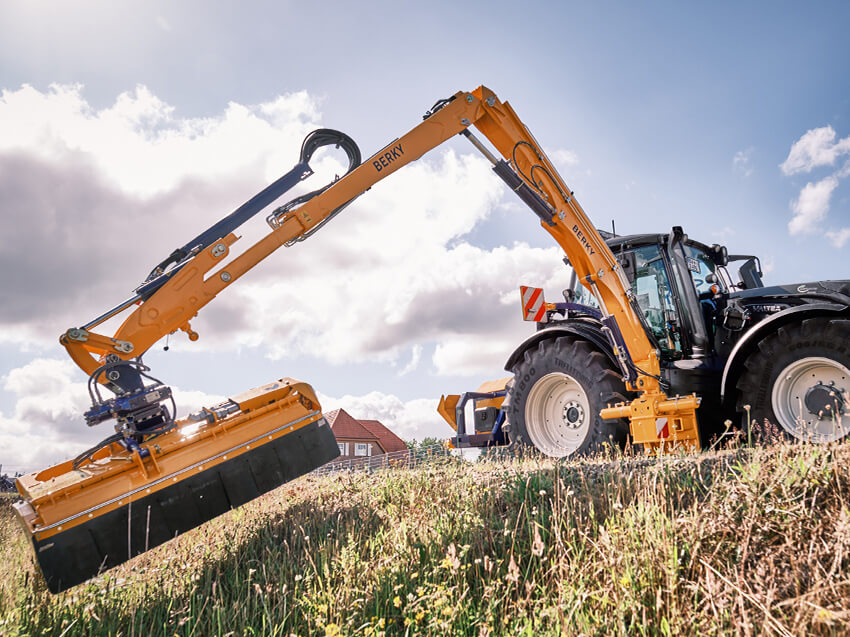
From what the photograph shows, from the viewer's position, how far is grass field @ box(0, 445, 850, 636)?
289 cm

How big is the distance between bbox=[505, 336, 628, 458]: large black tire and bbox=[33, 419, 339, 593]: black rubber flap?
3.28 m

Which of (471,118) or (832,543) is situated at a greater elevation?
(471,118)

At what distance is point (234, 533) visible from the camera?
5457 millimetres

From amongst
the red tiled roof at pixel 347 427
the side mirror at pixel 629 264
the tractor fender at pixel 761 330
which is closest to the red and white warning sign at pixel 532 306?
the side mirror at pixel 629 264

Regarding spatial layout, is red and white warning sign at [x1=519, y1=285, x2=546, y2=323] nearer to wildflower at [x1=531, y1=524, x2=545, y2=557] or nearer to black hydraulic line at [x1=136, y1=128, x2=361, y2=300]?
black hydraulic line at [x1=136, y1=128, x2=361, y2=300]

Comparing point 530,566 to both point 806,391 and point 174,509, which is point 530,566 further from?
point 806,391

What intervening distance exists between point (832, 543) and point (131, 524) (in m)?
4.60

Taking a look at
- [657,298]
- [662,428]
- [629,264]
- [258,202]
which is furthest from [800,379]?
[258,202]

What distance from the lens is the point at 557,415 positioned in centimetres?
764

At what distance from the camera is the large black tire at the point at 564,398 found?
6832 millimetres

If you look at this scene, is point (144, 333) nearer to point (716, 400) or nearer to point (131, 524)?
point (131, 524)

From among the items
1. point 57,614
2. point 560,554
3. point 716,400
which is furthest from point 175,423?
point 716,400

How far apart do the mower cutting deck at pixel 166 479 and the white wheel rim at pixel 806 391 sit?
14.0ft

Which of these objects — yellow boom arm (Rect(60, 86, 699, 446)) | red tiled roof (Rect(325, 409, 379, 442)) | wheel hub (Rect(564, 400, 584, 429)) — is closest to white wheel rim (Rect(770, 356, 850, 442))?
yellow boom arm (Rect(60, 86, 699, 446))
